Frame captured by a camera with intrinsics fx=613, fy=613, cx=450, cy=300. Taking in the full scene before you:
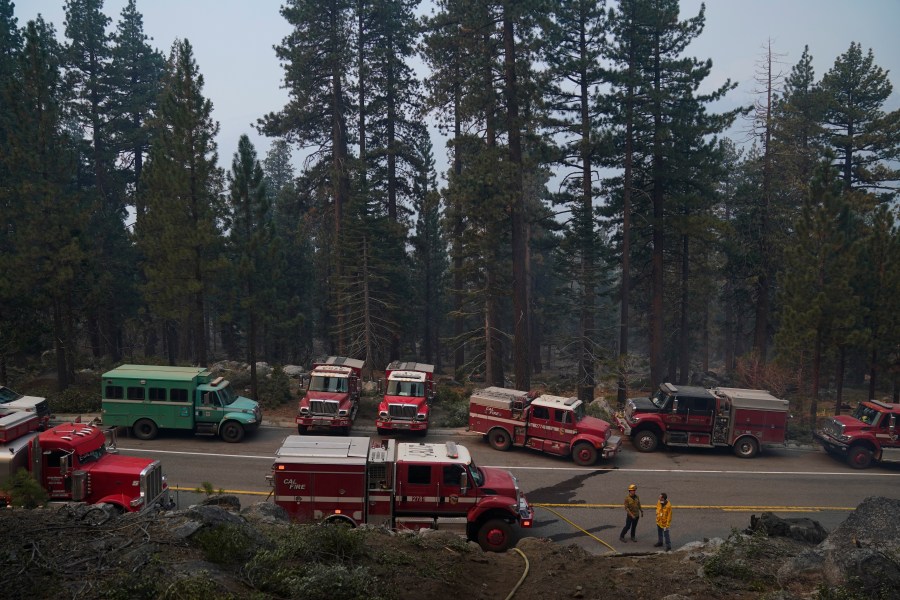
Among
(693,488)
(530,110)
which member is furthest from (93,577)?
(530,110)

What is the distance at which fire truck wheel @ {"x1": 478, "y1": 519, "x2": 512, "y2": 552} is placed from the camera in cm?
1458

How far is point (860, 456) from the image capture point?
23.6 m

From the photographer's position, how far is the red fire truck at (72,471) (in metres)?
14.9

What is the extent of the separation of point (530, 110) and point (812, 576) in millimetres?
23039

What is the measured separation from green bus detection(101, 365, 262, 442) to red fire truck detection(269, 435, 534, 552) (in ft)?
33.7

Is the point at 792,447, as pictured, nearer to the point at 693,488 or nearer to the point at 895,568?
the point at 693,488

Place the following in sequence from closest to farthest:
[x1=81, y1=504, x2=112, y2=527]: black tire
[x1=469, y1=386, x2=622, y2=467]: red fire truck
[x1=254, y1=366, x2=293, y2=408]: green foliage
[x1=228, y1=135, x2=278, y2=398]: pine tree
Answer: [x1=81, y1=504, x2=112, y2=527]: black tire → [x1=469, y1=386, x2=622, y2=467]: red fire truck → [x1=228, y1=135, x2=278, y2=398]: pine tree → [x1=254, y1=366, x2=293, y2=408]: green foliage

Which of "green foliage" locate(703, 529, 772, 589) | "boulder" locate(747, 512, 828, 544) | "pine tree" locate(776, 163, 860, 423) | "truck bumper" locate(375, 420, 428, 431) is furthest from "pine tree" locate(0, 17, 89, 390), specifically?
"pine tree" locate(776, 163, 860, 423)

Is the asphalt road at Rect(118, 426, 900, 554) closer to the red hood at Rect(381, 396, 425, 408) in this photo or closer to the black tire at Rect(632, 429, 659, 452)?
the black tire at Rect(632, 429, 659, 452)

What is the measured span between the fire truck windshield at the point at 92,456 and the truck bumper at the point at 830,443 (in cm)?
2554

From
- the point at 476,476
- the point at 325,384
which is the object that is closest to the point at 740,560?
the point at 476,476

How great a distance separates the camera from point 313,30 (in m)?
36.4

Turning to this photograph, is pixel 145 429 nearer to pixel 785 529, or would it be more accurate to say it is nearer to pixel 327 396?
pixel 327 396

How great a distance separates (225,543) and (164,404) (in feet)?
49.5
